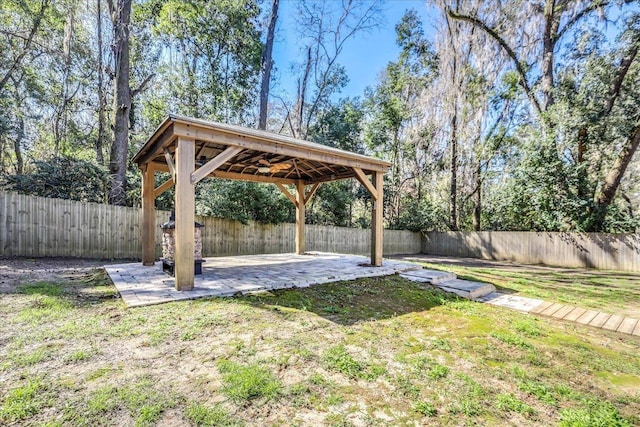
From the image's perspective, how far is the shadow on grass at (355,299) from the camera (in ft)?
11.9

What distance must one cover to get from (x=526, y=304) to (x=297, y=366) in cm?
415

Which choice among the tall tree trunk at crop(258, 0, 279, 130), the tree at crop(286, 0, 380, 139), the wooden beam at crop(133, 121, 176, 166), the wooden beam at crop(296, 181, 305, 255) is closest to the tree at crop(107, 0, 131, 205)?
the wooden beam at crop(133, 121, 176, 166)

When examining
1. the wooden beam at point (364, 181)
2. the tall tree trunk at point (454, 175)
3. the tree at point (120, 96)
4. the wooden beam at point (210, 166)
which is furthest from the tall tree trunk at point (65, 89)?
the tall tree trunk at point (454, 175)

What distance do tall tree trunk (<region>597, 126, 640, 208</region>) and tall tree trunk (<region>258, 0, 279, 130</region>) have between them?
13452mm

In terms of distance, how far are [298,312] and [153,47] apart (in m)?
14.8

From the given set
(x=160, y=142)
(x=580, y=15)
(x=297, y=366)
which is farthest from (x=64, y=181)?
(x=580, y=15)

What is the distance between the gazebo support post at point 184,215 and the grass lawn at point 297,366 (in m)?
0.63

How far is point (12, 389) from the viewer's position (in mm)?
1813

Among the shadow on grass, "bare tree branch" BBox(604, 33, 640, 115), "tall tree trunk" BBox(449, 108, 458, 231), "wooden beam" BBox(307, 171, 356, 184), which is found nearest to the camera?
the shadow on grass

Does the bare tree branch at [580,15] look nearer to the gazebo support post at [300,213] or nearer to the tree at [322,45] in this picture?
the tree at [322,45]

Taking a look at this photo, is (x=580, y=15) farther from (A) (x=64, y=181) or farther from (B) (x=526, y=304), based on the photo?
(A) (x=64, y=181)

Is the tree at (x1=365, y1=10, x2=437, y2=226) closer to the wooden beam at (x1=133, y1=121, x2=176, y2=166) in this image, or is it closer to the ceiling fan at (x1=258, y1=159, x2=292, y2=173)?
the ceiling fan at (x1=258, y1=159, x2=292, y2=173)

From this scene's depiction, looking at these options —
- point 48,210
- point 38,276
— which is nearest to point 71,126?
point 48,210

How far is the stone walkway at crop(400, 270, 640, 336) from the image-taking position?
12.2 ft
